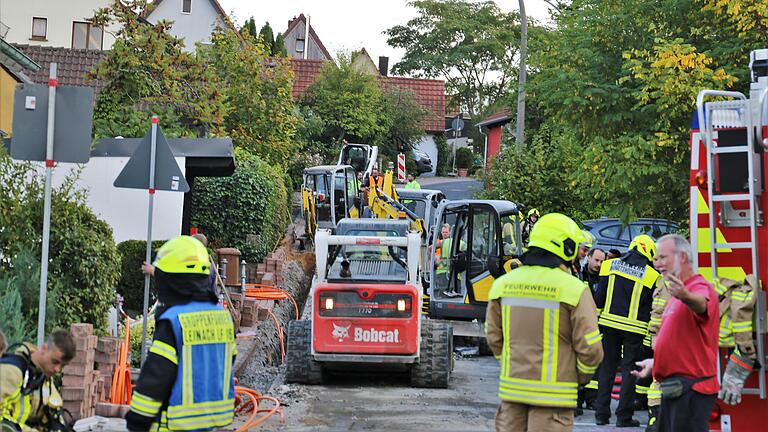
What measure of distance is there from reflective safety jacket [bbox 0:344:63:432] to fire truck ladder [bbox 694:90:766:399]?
4400 millimetres

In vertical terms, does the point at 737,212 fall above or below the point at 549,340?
above

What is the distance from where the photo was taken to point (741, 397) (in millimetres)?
7484

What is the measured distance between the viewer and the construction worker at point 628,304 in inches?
412

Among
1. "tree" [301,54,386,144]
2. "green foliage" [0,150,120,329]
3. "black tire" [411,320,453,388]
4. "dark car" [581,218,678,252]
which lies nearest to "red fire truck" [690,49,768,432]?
"green foliage" [0,150,120,329]

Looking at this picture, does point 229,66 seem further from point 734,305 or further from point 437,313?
point 734,305

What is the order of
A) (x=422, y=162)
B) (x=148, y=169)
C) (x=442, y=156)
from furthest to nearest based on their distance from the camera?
(x=442, y=156) < (x=422, y=162) < (x=148, y=169)

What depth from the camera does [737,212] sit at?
24.7 ft

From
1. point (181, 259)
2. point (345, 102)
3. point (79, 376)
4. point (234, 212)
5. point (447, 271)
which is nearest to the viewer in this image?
point (181, 259)

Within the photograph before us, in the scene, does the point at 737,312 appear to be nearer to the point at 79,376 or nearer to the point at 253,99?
the point at 79,376

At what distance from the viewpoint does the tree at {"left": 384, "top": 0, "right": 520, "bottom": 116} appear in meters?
70.8

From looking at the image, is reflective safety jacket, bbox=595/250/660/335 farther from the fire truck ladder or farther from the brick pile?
the brick pile

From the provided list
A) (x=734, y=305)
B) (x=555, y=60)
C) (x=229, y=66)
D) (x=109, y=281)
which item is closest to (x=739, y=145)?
(x=734, y=305)

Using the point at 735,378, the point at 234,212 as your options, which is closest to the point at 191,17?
the point at 234,212

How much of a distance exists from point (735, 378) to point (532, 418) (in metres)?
1.67
